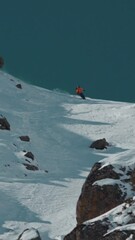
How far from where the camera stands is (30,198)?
2270 cm

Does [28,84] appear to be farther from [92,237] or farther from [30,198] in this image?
[92,237]

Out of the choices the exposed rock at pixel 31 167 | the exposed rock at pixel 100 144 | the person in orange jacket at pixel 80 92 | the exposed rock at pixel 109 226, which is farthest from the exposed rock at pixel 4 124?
the exposed rock at pixel 109 226

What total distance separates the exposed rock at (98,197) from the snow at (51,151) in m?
0.26

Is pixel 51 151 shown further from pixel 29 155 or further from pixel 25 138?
pixel 29 155

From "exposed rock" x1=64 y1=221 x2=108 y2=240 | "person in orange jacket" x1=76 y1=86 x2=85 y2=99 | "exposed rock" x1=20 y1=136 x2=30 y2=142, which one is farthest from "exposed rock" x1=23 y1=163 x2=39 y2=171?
"person in orange jacket" x1=76 y1=86 x2=85 y2=99

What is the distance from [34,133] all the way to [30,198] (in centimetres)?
1348

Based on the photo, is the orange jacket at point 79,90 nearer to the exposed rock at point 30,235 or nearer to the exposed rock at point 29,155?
the exposed rock at point 29,155

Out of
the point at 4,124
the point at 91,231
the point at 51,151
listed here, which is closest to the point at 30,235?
the point at 91,231

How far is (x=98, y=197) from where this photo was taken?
648 inches

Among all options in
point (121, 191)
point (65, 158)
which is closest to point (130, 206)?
point (121, 191)

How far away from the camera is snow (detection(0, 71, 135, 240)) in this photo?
19867mm

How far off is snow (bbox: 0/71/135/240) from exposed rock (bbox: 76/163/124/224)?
0.26 m

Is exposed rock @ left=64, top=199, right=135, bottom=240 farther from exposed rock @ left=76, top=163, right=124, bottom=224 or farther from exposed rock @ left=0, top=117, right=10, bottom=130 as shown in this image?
exposed rock @ left=0, top=117, right=10, bottom=130

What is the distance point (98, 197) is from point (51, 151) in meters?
16.2
